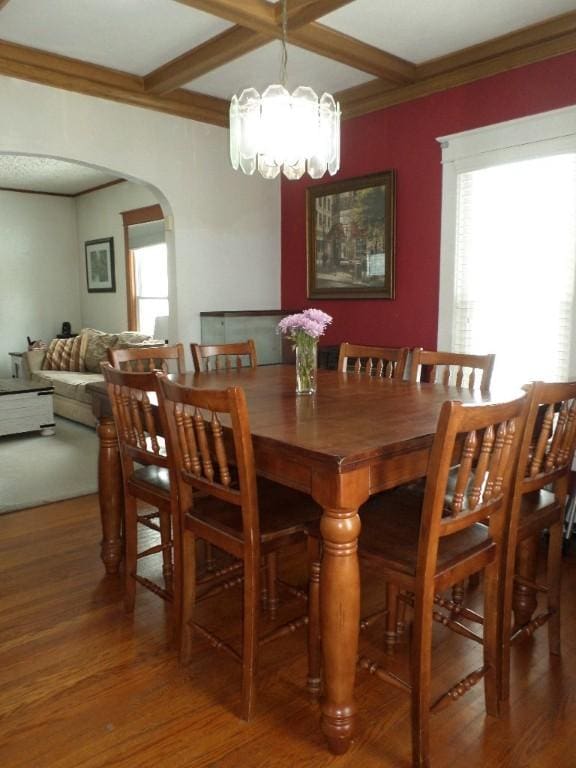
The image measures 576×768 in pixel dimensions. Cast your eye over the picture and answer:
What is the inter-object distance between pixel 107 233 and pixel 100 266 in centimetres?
45

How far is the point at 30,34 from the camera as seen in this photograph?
314cm

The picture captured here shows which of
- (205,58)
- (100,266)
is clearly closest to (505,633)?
(205,58)

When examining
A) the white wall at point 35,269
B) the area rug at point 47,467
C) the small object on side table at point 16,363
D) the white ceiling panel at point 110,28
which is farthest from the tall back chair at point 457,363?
the white wall at point 35,269

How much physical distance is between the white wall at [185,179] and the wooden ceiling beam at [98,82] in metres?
0.06

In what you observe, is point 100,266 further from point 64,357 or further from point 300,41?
point 300,41

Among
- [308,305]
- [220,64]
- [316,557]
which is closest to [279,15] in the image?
[220,64]

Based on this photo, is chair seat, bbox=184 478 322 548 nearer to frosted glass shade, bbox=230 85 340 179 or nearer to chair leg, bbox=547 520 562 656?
chair leg, bbox=547 520 562 656

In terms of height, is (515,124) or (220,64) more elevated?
(220,64)

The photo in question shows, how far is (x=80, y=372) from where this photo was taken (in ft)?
21.5

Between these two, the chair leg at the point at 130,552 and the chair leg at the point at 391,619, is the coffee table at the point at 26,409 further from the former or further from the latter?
the chair leg at the point at 391,619

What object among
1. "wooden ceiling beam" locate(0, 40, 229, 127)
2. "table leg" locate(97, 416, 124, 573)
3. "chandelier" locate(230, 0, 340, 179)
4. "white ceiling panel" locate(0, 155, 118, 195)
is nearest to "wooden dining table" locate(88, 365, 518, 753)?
"table leg" locate(97, 416, 124, 573)

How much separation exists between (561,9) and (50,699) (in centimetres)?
358

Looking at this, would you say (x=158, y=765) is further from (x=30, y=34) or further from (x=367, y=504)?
(x=30, y=34)

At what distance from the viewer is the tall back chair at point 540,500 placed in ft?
5.83
